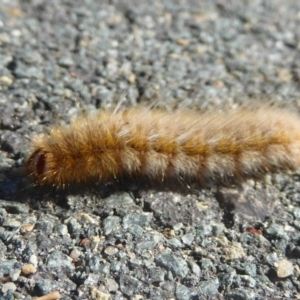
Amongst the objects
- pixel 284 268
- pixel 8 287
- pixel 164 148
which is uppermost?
pixel 164 148

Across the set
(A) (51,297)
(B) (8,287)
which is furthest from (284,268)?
(B) (8,287)

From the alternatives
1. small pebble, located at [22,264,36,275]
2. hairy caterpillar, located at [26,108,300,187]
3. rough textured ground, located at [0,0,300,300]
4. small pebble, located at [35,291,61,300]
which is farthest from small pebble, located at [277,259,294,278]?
small pebble, located at [22,264,36,275]

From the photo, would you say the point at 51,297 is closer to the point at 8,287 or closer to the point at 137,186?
the point at 8,287

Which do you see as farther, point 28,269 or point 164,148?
point 164,148

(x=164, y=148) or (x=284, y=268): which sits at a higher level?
(x=164, y=148)

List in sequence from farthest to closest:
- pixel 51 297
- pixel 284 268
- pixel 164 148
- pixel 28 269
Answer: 1. pixel 164 148
2. pixel 284 268
3. pixel 28 269
4. pixel 51 297

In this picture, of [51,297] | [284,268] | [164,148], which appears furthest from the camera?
[164,148]
